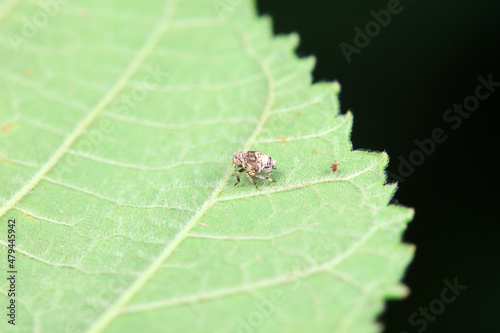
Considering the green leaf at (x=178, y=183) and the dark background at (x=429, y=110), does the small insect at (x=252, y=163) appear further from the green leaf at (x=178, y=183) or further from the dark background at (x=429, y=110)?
the dark background at (x=429, y=110)

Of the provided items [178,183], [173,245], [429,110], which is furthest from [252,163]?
[429,110]

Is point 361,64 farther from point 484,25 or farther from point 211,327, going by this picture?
point 211,327

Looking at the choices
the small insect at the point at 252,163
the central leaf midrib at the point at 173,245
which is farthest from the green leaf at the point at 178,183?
the small insect at the point at 252,163

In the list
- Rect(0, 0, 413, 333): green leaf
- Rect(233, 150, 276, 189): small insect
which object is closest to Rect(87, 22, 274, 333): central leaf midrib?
Rect(0, 0, 413, 333): green leaf

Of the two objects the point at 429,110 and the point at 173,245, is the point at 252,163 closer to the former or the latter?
the point at 173,245

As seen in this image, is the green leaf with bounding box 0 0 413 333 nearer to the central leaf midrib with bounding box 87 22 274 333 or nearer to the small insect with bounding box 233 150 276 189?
the central leaf midrib with bounding box 87 22 274 333

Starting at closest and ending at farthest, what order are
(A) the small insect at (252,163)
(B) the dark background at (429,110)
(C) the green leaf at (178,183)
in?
(C) the green leaf at (178,183) → (A) the small insect at (252,163) → (B) the dark background at (429,110)
